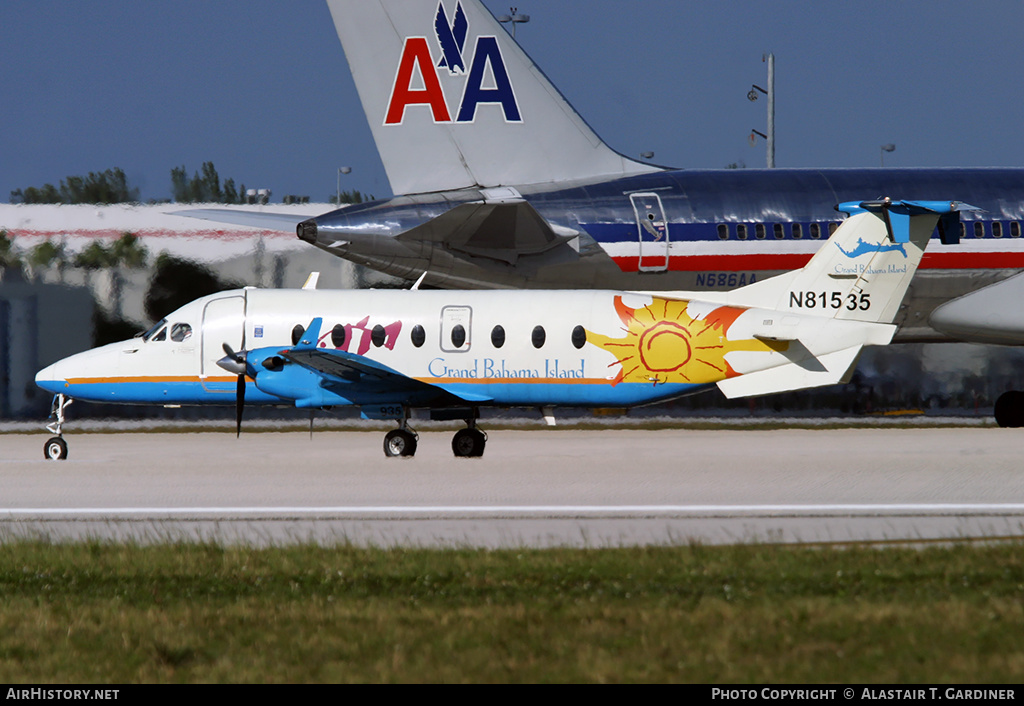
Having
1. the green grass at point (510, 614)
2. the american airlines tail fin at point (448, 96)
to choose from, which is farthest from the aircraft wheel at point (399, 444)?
the green grass at point (510, 614)

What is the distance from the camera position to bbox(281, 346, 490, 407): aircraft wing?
79.0 ft

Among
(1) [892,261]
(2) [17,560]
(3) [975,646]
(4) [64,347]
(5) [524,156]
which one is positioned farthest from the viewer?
(4) [64,347]

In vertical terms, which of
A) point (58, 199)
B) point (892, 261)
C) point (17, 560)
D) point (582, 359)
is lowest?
point (17, 560)

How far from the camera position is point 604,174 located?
3098cm

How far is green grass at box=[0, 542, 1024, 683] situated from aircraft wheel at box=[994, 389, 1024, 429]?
70.4ft

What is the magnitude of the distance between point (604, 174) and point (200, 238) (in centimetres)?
1241

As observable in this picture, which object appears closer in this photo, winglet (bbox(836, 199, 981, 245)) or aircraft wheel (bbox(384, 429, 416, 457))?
winglet (bbox(836, 199, 981, 245))

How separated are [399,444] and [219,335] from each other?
Result: 4.39 metres

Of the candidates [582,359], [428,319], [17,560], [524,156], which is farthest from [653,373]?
[17,560]

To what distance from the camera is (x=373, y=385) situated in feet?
80.7

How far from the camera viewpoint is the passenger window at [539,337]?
24.4 meters

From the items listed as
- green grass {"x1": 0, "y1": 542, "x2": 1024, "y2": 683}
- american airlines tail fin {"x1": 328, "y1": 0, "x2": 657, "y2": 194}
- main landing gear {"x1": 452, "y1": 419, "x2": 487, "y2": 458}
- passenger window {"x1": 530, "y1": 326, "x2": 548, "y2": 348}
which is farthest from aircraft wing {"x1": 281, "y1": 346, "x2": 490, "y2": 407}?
green grass {"x1": 0, "y1": 542, "x2": 1024, "y2": 683}

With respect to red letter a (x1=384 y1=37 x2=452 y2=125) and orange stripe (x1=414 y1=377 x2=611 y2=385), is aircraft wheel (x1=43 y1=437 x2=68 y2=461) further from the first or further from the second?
red letter a (x1=384 y1=37 x2=452 y2=125)
